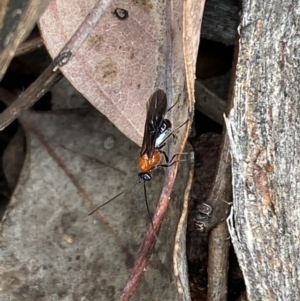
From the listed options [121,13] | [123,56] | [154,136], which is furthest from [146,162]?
[121,13]

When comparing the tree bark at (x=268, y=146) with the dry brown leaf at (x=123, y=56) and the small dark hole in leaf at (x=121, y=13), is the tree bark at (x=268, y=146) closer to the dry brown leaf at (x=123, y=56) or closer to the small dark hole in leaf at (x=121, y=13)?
the dry brown leaf at (x=123, y=56)

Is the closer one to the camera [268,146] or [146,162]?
[268,146]

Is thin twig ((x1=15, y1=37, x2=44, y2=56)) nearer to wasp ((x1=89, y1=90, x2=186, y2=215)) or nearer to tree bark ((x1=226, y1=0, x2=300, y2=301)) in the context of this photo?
wasp ((x1=89, y1=90, x2=186, y2=215))

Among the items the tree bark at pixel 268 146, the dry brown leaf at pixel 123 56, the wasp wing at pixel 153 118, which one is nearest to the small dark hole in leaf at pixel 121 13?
the dry brown leaf at pixel 123 56

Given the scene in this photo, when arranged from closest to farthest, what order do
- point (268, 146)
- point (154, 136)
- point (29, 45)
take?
point (268, 146), point (154, 136), point (29, 45)

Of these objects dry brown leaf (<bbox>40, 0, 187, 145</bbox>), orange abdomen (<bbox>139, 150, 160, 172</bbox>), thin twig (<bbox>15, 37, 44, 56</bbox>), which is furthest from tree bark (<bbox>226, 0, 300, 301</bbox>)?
thin twig (<bbox>15, 37, 44, 56</bbox>)

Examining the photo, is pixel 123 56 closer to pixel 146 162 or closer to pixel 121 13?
pixel 121 13
